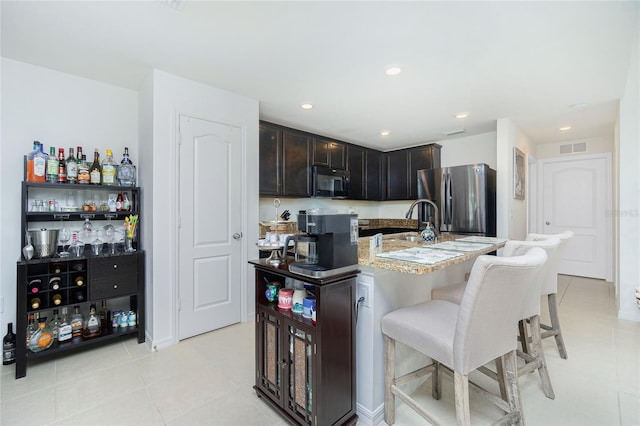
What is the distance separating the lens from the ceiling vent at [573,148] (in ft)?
16.1

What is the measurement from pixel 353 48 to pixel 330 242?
1517mm

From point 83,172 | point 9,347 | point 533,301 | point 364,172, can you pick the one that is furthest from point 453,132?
point 9,347

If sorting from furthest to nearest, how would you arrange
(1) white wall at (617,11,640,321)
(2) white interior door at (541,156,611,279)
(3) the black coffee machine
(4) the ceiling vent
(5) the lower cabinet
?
1. (4) the ceiling vent
2. (2) white interior door at (541,156,611,279)
3. (1) white wall at (617,11,640,321)
4. (5) the lower cabinet
5. (3) the black coffee machine

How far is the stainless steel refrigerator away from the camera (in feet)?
12.2

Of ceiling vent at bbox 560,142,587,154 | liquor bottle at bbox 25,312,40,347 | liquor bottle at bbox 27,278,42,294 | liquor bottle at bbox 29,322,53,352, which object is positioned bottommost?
liquor bottle at bbox 29,322,53,352

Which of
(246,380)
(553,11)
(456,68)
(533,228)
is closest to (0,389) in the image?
(246,380)

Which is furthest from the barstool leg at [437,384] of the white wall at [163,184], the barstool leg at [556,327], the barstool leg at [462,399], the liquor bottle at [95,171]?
the liquor bottle at [95,171]

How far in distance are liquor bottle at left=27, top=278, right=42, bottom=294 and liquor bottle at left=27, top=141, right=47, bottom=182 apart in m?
0.77

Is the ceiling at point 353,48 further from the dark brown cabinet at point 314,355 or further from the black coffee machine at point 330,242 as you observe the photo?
the dark brown cabinet at point 314,355

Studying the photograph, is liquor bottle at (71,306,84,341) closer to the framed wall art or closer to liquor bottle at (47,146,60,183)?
liquor bottle at (47,146,60,183)

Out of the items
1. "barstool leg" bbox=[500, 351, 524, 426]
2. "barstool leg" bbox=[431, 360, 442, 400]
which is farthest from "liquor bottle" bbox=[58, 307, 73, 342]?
"barstool leg" bbox=[500, 351, 524, 426]

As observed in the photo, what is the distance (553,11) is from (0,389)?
4.22 m

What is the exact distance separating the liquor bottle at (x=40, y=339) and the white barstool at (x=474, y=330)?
8.27ft

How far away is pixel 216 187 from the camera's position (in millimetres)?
2854
